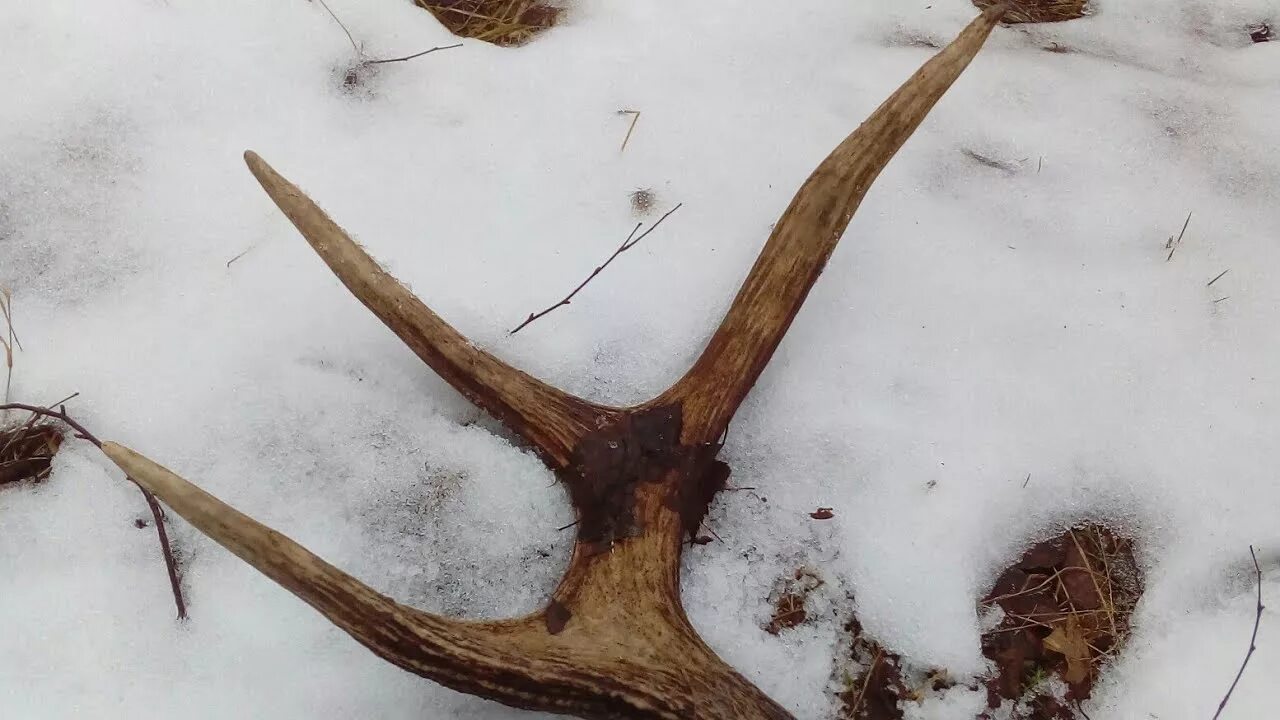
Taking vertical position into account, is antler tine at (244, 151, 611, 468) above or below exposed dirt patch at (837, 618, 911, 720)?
above

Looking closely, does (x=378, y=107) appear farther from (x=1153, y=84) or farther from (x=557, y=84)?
(x=1153, y=84)

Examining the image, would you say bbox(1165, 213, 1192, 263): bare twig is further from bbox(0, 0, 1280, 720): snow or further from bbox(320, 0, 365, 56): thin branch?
bbox(320, 0, 365, 56): thin branch

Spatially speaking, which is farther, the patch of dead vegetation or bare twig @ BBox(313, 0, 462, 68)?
bare twig @ BBox(313, 0, 462, 68)

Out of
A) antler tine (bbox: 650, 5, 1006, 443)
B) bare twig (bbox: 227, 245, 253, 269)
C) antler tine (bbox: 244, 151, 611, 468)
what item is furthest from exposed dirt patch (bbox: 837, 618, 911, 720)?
bare twig (bbox: 227, 245, 253, 269)

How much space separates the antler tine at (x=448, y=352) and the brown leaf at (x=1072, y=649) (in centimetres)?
110

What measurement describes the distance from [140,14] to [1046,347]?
8.29 feet

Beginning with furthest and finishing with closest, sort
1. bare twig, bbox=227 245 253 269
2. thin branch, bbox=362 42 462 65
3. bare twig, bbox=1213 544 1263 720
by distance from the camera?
1. thin branch, bbox=362 42 462 65
2. bare twig, bbox=227 245 253 269
3. bare twig, bbox=1213 544 1263 720

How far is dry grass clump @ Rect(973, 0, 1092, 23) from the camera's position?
8.00 feet

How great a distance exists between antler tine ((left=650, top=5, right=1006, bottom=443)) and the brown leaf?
865 millimetres

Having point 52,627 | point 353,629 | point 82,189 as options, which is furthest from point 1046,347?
point 82,189

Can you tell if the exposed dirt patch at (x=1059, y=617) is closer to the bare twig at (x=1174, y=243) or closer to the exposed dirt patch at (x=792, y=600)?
the exposed dirt patch at (x=792, y=600)

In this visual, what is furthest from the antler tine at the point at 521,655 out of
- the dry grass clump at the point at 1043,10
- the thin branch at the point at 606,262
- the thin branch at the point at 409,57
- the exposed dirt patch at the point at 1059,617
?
the dry grass clump at the point at 1043,10

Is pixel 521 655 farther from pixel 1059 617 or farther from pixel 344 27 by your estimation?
pixel 344 27

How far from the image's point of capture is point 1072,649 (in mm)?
1732
